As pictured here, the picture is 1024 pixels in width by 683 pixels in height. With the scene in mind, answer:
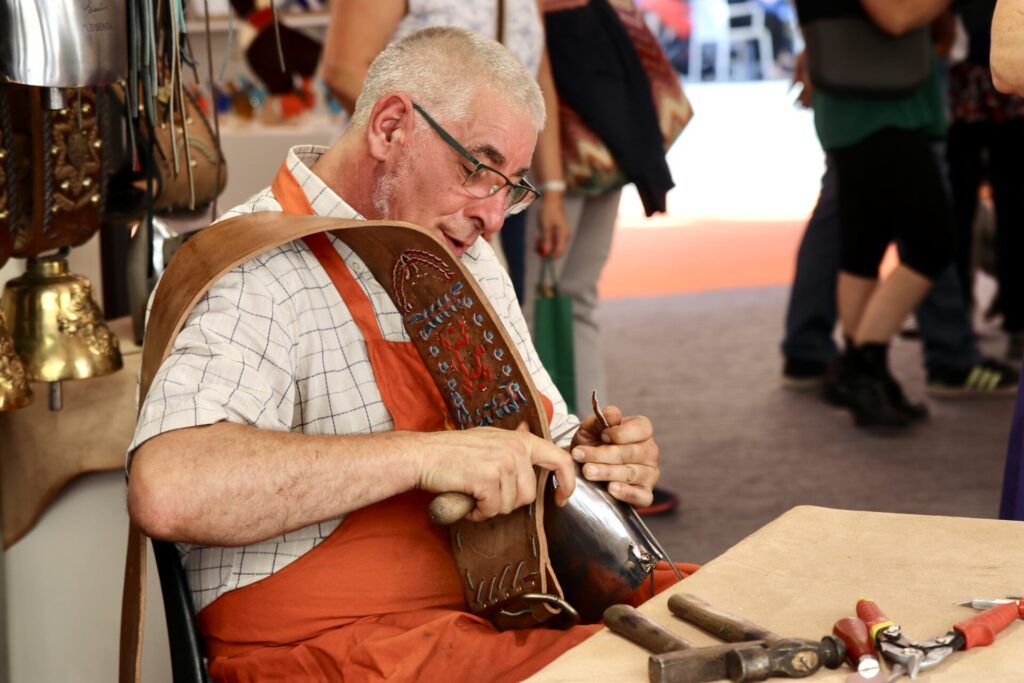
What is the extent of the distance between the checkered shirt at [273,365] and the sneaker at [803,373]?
3.43m

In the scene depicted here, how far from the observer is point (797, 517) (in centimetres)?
137

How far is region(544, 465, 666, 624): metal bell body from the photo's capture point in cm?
150

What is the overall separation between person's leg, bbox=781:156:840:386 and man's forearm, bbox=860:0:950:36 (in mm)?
952

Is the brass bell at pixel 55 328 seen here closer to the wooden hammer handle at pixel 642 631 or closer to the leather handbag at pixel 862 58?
the wooden hammer handle at pixel 642 631

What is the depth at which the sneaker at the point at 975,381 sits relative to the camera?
15.4 feet

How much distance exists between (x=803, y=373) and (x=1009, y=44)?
3.46 meters

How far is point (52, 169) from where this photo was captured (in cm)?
184

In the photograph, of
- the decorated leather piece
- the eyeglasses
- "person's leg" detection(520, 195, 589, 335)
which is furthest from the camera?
"person's leg" detection(520, 195, 589, 335)

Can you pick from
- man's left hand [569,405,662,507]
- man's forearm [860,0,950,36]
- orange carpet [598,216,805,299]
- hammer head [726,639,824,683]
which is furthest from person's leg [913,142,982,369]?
hammer head [726,639,824,683]

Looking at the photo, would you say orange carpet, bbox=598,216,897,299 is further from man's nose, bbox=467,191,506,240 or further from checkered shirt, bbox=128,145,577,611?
checkered shirt, bbox=128,145,577,611

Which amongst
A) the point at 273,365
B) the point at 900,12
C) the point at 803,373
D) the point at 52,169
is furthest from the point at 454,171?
the point at 803,373

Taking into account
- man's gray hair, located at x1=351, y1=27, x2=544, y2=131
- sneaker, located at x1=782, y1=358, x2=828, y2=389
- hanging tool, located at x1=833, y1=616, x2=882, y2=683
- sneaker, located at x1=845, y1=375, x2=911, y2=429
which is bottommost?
sneaker, located at x1=782, y1=358, x2=828, y2=389

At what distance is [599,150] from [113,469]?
151 cm

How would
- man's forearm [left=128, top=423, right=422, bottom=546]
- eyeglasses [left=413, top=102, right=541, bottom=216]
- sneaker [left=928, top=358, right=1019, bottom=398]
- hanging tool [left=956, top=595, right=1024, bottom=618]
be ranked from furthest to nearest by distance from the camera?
sneaker [left=928, top=358, right=1019, bottom=398] < eyeglasses [left=413, top=102, right=541, bottom=216] < man's forearm [left=128, top=423, right=422, bottom=546] < hanging tool [left=956, top=595, right=1024, bottom=618]
